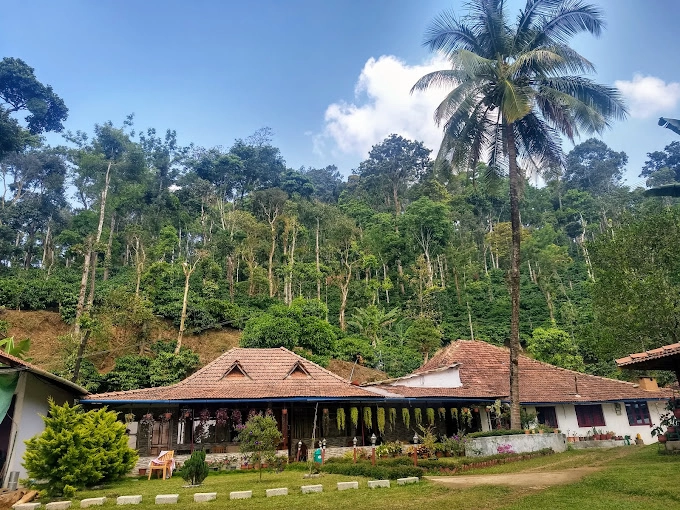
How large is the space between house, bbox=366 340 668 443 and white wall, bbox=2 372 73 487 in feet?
38.3

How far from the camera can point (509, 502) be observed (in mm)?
7230

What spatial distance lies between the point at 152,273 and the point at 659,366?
2823 centimetres

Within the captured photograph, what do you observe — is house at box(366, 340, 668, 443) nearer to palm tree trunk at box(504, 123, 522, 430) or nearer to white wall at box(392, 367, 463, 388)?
white wall at box(392, 367, 463, 388)

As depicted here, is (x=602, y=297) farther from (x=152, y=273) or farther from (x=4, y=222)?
(x=4, y=222)

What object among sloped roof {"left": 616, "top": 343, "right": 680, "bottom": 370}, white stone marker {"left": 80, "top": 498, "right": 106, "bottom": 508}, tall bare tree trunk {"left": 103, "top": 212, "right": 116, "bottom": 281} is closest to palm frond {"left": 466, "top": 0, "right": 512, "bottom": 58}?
sloped roof {"left": 616, "top": 343, "right": 680, "bottom": 370}

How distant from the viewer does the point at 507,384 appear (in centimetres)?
2014

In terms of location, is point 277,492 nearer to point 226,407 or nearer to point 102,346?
point 226,407

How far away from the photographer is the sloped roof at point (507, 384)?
18.6m

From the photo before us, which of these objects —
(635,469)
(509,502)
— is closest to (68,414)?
(509,502)

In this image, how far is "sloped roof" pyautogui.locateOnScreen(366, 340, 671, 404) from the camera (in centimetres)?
1864

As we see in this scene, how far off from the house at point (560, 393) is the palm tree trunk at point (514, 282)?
3.55m

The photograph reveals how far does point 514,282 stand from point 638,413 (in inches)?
410

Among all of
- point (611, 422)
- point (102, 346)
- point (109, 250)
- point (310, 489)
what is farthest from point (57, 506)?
point (109, 250)

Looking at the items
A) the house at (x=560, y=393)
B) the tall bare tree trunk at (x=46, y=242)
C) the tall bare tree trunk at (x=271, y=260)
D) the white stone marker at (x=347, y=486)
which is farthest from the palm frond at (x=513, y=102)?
the tall bare tree trunk at (x=46, y=242)
